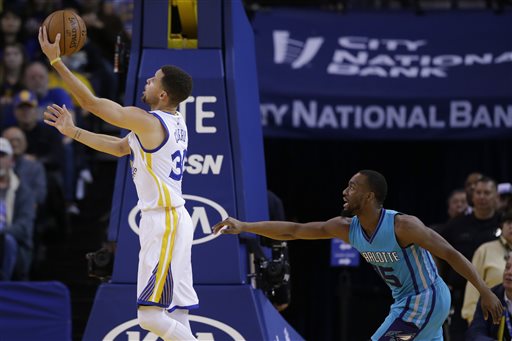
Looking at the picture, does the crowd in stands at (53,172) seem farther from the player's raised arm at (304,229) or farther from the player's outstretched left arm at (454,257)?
the player's raised arm at (304,229)

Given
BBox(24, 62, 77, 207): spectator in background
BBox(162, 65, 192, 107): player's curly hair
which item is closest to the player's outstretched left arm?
BBox(162, 65, 192, 107): player's curly hair

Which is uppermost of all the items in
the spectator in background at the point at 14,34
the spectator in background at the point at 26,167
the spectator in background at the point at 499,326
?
the spectator in background at the point at 14,34

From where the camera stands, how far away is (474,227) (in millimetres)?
10281

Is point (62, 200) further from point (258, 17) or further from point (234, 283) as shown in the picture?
point (234, 283)

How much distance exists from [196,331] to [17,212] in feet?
12.7

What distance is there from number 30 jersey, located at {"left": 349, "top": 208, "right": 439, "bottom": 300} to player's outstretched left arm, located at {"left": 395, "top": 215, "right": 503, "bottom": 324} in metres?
0.12

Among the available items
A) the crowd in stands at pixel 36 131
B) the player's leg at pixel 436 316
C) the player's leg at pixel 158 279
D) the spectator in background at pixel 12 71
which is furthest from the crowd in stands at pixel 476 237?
the spectator in background at pixel 12 71

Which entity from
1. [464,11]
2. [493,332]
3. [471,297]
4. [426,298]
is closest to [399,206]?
[464,11]

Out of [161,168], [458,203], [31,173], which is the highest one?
[31,173]

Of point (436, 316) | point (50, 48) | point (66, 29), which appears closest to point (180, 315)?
point (436, 316)

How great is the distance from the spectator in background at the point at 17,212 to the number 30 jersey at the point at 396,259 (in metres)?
5.05

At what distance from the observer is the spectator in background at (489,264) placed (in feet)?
30.4

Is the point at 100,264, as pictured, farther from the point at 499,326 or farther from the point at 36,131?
the point at 36,131

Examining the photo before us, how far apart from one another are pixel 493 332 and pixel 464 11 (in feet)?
17.7
